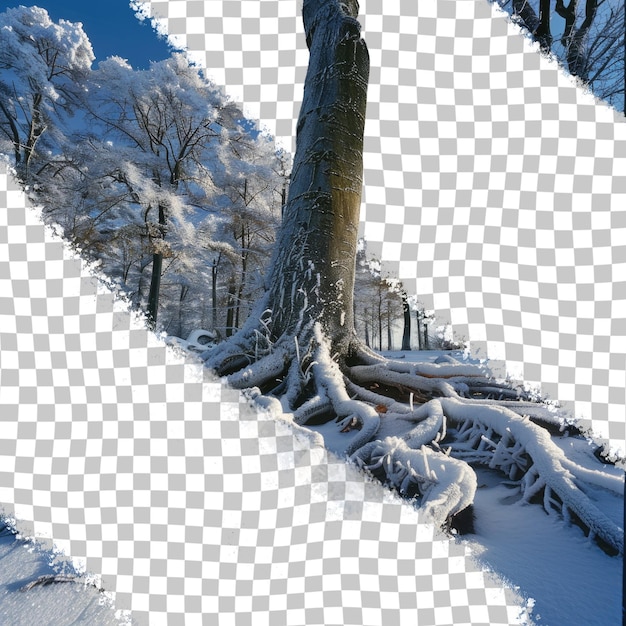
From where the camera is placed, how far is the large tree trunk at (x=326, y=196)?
79.0 inches

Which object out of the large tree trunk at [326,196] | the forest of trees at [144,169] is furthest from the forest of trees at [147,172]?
the large tree trunk at [326,196]

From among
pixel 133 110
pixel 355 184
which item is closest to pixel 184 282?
pixel 133 110

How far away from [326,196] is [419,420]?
1445 mm

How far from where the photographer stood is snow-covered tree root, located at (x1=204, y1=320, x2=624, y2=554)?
893 millimetres

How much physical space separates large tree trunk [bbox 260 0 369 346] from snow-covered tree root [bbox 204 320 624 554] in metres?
0.14

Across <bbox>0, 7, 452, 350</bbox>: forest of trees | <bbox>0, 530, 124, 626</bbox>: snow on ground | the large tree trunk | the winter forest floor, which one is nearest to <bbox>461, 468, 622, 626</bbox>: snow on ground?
the winter forest floor

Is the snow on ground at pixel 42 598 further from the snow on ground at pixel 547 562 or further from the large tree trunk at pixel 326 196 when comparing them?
the large tree trunk at pixel 326 196

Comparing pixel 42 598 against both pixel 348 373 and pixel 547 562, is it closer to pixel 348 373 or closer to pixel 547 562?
pixel 547 562

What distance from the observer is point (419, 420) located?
143 centimetres

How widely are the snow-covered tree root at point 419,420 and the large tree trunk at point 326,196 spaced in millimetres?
143

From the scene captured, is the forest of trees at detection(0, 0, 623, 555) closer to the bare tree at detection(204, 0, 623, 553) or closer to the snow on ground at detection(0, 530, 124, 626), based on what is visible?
the bare tree at detection(204, 0, 623, 553)

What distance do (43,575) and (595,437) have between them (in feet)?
5.35

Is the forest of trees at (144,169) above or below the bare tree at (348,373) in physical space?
above

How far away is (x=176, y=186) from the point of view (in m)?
7.59
